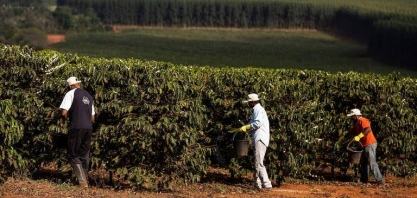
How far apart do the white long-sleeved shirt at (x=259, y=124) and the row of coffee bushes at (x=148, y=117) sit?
841mm

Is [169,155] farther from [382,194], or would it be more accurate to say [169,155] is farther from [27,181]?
[382,194]

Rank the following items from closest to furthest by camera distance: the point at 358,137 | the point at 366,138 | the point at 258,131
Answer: the point at 258,131 < the point at 358,137 < the point at 366,138

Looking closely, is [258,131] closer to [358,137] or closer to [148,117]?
[148,117]

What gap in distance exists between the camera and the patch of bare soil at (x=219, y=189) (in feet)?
42.0

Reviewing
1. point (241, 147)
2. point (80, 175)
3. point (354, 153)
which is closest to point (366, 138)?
point (354, 153)

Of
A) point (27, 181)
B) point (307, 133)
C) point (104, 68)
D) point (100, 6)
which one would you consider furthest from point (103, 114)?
point (100, 6)

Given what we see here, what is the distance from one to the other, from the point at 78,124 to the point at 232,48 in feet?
253

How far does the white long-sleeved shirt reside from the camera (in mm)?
14547

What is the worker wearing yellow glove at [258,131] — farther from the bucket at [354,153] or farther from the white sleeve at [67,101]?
the white sleeve at [67,101]

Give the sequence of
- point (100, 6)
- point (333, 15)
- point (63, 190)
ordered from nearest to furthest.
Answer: point (63, 190), point (333, 15), point (100, 6)

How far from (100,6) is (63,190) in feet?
352

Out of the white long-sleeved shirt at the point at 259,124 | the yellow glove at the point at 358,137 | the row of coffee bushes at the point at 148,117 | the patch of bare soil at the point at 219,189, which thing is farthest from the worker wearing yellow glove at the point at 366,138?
the white long-sleeved shirt at the point at 259,124

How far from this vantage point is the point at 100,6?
389 feet

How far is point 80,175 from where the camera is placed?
44.9ft
